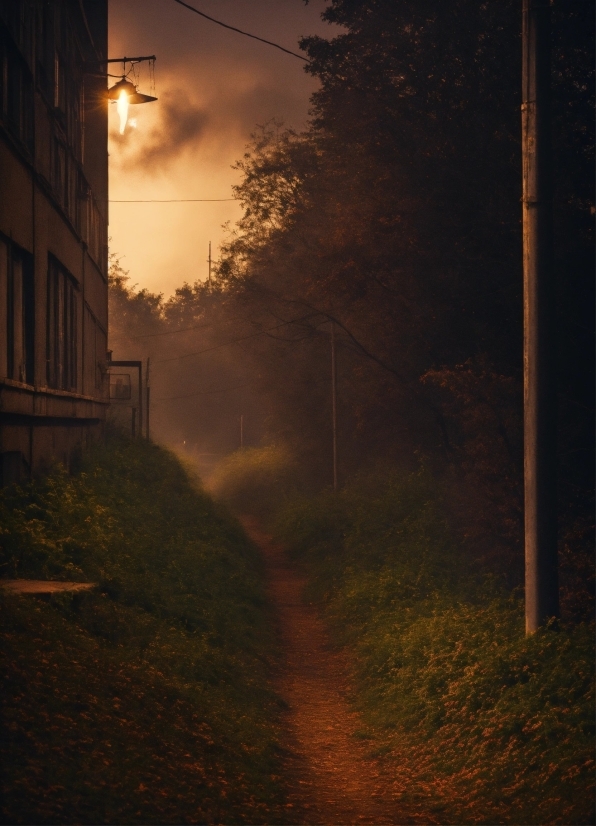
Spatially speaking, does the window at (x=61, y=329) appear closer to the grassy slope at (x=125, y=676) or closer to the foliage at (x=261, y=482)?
the grassy slope at (x=125, y=676)

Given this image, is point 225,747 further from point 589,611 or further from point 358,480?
point 358,480

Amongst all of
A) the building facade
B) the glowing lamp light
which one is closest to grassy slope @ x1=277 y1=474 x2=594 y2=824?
the building facade

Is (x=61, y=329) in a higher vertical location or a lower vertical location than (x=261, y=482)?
higher

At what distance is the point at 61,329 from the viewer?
16.6 m

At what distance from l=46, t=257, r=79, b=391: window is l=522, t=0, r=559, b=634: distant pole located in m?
8.84

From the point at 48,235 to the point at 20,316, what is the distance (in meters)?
2.29

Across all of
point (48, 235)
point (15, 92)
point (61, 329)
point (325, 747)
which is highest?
point (15, 92)

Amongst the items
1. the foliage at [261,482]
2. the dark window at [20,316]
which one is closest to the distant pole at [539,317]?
the dark window at [20,316]

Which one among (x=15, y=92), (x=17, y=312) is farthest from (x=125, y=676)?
(x=15, y=92)

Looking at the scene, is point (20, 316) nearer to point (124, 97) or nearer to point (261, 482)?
point (124, 97)

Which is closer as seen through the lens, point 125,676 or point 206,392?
point 125,676

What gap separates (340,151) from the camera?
2325cm

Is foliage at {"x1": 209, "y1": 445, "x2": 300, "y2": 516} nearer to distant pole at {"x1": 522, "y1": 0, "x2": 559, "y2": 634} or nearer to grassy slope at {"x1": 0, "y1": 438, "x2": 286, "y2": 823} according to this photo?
grassy slope at {"x1": 0, "y1": 438, "x2": 286, "y2": 823}

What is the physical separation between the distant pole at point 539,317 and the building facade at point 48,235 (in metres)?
6.25
